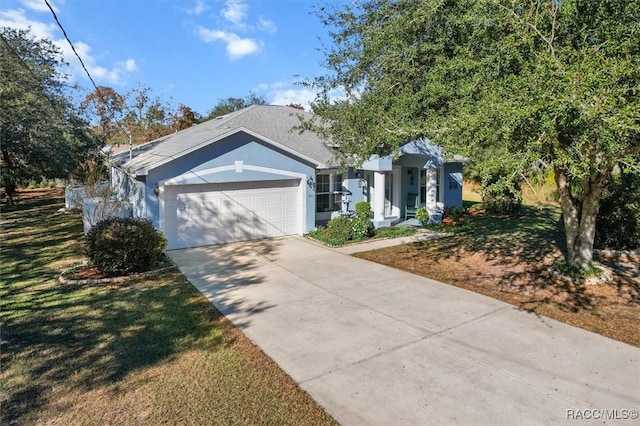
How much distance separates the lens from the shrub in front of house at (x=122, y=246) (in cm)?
986

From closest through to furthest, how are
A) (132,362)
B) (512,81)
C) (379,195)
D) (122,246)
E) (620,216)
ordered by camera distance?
(132,362) → (512,81) → (122,246) → (620,216) → (379,195)

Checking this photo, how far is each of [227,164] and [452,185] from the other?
11085mm

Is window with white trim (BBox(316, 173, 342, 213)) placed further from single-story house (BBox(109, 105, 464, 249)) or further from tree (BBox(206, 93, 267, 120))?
tree (BBox(206, 93, 267, 120))

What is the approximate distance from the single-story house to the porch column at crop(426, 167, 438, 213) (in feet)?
0.14

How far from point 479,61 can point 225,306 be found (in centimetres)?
707

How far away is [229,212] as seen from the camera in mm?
13992

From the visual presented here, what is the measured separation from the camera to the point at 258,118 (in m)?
19.5

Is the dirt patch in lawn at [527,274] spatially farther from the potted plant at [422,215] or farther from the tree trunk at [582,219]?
the potted plant at [422,215]

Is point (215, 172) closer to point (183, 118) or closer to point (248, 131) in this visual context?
point (248, 131)

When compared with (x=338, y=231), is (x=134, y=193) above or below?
above

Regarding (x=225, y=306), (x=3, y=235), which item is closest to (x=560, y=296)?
(x=225, y=306)

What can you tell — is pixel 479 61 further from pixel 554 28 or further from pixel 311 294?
pixel 311 294

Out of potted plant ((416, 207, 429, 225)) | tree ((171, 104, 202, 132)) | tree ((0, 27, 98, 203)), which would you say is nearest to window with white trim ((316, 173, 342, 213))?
potted plant ((416, 207, 429, 225))

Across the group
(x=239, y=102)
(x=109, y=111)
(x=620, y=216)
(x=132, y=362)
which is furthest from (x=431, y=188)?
(x=239, y=102)
